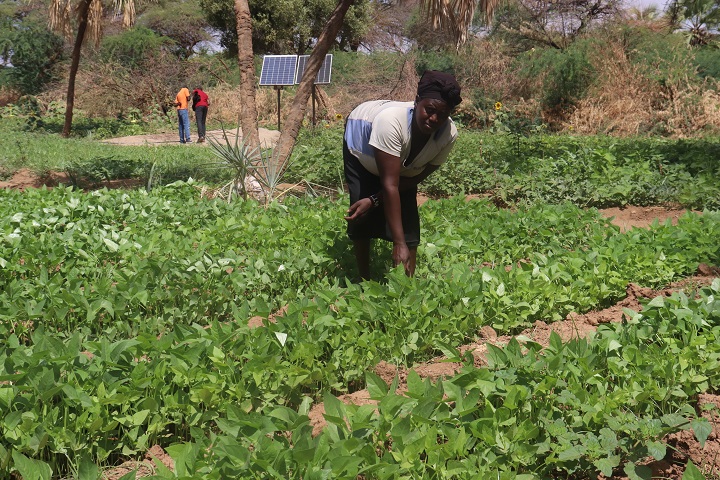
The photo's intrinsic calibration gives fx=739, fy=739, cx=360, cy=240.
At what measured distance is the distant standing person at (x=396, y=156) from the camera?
4.01 metres

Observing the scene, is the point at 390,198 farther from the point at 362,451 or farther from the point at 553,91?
the point at 553,91

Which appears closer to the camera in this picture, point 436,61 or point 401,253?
point 401,253

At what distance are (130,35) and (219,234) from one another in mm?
25281

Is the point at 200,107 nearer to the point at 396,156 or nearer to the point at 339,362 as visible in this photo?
the point at 396,156

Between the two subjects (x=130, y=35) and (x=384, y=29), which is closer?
(x=130, y=35)

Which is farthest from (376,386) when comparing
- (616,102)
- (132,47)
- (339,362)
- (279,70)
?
(132,47)

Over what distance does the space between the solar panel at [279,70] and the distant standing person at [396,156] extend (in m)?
11.7

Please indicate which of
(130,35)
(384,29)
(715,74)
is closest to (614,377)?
(715,74)

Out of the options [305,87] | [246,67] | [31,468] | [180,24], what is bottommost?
[31,468]

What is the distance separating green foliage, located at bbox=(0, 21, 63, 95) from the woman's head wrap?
28.7 metres

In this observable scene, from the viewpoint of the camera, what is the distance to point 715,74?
1773cm

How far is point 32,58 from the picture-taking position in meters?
29.5

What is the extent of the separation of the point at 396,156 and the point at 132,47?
26.6 metres

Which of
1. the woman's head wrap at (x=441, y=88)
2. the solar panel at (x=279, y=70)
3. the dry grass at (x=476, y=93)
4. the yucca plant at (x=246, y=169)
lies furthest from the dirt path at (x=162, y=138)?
the woman's head wrap at (x=441, y=88)
